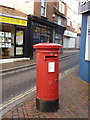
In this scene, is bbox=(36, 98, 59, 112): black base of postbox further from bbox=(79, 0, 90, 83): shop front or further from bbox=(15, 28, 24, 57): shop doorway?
bbox=(15, 28, 24, 57): shop doorway

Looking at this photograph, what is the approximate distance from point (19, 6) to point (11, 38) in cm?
302

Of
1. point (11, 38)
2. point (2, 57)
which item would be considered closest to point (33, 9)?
point (11, 38)

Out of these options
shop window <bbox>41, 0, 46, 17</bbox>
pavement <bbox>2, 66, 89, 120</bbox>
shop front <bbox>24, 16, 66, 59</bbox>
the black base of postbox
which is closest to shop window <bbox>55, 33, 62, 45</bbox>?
shop front <bbox>24, 16, 66, 59</bbox>

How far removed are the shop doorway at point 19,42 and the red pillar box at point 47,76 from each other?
946 cm

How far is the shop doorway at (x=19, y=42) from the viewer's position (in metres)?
12.4

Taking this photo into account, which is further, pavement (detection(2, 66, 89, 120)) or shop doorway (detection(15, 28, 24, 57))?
shop doorway (detection(15, 28, 24, 57))

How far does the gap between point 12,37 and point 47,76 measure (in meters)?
9.86

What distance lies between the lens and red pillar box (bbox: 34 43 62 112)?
3.13 m

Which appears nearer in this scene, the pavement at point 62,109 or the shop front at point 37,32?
the pavement at point 62,109

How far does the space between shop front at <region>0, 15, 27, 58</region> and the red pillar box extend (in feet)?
29.1

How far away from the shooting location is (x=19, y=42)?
41.3 ft

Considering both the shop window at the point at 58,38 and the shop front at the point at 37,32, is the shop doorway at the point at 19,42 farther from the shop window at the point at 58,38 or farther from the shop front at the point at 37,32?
the shop window at the point at 58,38

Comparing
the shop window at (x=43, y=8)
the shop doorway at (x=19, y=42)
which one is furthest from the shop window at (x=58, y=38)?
the shop doorway at (x=19, y=42)

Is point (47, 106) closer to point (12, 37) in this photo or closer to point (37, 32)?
point (12, 37)
